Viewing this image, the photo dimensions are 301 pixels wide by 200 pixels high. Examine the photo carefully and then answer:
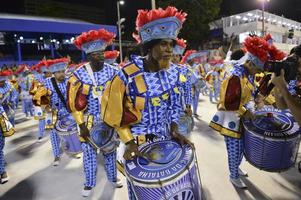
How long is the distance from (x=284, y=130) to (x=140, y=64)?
1.82m

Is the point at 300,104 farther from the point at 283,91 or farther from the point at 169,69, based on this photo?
the point at 169,69

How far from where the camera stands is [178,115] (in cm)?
264

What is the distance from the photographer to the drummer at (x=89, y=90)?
3.75m

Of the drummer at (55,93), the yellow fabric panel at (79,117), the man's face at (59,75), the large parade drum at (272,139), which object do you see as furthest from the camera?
the man's face at (59,75)

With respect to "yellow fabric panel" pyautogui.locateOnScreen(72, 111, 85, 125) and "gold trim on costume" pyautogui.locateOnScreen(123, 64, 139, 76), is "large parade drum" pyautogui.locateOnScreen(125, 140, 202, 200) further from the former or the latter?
"yellow fabric panel" pyautogui.locateOnScreen(72, 111, 85, 125)

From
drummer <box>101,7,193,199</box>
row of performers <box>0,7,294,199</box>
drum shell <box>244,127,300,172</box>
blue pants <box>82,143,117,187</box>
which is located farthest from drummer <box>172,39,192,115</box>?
blue pants <box>82,143,117,187</box>

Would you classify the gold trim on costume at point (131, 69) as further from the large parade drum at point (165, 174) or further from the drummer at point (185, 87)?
the large parade drum at point (165, 174)

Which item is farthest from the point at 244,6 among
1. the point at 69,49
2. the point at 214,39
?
the point at 69,49

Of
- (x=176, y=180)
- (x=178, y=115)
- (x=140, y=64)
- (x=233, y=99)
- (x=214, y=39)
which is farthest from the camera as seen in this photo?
(x=214, y=39)

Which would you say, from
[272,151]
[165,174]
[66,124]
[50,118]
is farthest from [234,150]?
[50,118]

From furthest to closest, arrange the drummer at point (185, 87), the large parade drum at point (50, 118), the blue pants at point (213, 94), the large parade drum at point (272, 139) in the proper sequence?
the blue pants at point (213, 94) < the large parade drum at point (50, 118) < the large parade drum at point (272, 139) < the drummer at point (185, 87)

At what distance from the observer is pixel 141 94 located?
7.82 ft

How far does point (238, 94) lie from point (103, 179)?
243 cm

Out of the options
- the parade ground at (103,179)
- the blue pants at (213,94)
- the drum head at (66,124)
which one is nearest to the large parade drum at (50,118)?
the parade ground at (103,179)
